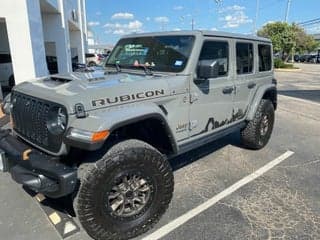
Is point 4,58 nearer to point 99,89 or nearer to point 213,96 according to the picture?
point 213,96

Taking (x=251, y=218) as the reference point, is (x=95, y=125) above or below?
above

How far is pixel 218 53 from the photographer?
4.11 m

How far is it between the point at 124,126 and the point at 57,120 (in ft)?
2.06

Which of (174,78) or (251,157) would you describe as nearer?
(174,78)

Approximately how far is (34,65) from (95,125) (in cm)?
770

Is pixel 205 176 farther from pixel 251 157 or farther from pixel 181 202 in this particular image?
pixel 251 157

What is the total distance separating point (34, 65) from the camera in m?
9.29

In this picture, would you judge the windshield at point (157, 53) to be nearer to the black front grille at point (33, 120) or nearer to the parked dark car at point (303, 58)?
the black front grille at point (33, 120)

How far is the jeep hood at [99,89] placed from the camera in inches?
107

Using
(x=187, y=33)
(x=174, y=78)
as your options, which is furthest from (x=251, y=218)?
(x=187, y=33)

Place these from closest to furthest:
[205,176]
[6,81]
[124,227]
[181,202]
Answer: [124,227] → [181,202] → [205,176] → [6,81]

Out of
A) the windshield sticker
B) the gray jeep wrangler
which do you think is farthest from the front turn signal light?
the windshield sticker

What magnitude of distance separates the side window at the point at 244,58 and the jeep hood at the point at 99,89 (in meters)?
1.48

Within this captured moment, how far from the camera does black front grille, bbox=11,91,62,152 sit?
280cm
